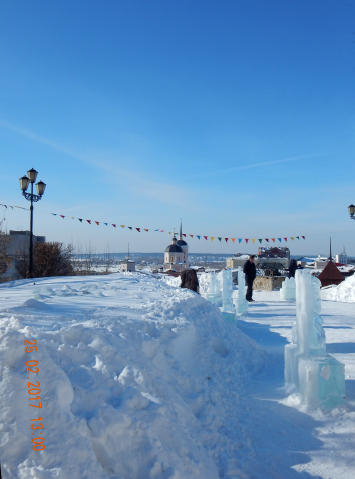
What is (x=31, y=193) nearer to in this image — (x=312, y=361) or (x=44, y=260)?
(x=44, y=260)

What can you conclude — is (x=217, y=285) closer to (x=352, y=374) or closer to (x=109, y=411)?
(x=352, y=374)

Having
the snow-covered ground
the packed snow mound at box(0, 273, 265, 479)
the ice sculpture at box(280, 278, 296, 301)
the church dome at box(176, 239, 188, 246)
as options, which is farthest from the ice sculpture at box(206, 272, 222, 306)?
the church dome at box(176, 239, 188, 246)

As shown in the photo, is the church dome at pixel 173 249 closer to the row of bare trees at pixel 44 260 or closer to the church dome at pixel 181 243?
the church dome at pixel 181 243

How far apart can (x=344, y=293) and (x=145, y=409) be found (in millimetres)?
15038

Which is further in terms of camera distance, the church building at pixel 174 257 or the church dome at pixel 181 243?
the church dome at pixel 181 243

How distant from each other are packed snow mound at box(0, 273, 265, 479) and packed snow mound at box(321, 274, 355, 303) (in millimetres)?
12050

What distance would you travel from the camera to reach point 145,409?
10.1 ft

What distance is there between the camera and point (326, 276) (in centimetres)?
2053

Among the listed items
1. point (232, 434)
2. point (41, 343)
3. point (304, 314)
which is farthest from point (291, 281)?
point (41, 343)

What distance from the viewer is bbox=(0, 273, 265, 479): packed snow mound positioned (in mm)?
2387

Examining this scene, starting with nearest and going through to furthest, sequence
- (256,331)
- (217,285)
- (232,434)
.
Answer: (232,434)
(256,331)
(217,285)

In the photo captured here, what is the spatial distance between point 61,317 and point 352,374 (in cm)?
453

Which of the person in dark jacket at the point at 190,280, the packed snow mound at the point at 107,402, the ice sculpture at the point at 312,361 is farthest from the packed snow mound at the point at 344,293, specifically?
the packed snow mound at the point at 107,402

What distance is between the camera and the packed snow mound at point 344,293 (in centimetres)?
1566
